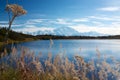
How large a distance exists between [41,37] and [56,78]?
609 ft

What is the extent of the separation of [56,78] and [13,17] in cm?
338

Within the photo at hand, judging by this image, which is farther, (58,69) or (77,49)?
(77,49)

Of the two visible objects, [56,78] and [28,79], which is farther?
[56,78]

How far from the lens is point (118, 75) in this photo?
21.0 ft

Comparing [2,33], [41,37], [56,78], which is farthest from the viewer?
[41,37]

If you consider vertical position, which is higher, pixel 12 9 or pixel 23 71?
pixel 12 9

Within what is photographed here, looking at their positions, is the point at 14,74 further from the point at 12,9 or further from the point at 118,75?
the point at 118,75

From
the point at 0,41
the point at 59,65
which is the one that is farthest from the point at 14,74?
the point at 0,41

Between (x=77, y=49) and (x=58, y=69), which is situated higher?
(x=58, y=69)

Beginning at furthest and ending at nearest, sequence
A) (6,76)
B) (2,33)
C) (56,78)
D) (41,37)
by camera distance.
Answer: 1. (41,37)
2. (2,33)
3. (6,76)
4. (56,78)

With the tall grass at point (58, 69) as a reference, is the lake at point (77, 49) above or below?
below

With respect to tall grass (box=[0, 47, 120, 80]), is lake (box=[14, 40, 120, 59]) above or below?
below

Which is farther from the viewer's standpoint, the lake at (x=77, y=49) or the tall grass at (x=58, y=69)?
the lake at (x=77, y=49)

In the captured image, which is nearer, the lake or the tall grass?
the tall grass
